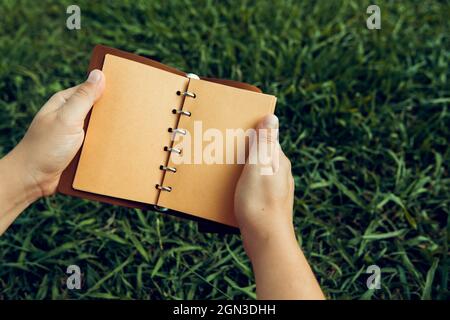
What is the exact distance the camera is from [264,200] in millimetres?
1680

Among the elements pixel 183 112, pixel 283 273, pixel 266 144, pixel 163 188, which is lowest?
pixel 283 273

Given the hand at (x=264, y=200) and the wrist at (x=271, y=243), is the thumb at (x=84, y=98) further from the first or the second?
the wrist at (x=271, y=243)

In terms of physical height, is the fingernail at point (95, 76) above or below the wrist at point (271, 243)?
above

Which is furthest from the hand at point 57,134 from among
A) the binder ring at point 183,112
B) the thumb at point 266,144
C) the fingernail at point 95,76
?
the thumb at point 266,144

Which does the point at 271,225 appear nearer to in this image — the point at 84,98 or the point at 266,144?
the point at 266,144

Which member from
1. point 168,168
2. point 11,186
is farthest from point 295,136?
point 11,186

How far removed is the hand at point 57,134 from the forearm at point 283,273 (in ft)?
2.71

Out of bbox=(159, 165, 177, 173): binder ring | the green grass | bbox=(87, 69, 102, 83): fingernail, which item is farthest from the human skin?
the green grass

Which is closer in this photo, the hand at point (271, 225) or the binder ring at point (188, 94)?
the hand at point (271, 225)

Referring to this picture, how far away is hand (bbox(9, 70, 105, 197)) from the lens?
1.74 meters

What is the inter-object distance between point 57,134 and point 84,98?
18cm

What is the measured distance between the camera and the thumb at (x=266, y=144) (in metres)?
1.70

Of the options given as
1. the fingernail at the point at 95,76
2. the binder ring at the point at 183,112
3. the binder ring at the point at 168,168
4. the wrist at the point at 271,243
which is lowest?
the wrist at the point at 271,243

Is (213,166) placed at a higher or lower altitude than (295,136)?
lower
